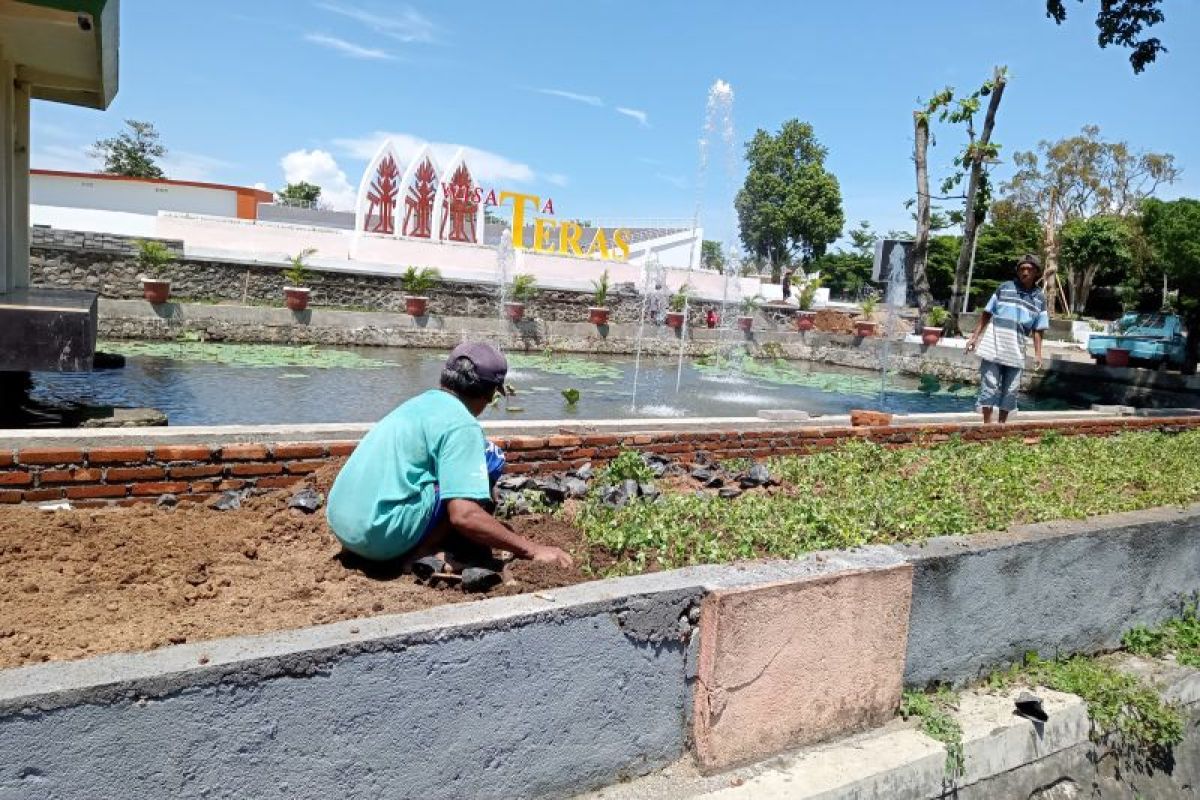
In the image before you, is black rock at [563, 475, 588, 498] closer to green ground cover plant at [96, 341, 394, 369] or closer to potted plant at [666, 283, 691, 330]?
green ground cover plant at [96, 341, 394, 369]

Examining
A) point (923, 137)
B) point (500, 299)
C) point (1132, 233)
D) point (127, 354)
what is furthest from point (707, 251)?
point (127, 354)

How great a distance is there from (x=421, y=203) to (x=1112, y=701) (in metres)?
26.4

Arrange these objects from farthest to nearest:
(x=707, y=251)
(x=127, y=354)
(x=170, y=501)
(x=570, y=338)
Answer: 1. (x=707, y=251)
2. (x=570, y=338)
3. (x=127, y=354)
4. (x=170, y=501)

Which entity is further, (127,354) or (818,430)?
(127,354)

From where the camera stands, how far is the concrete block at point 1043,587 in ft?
11.1

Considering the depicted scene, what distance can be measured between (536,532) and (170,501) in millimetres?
1798

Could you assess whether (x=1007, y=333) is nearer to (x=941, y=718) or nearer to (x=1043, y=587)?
(x=1043, y=587)

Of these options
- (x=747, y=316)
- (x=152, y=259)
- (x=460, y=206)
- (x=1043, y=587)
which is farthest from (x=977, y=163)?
(x=1043, y=587)

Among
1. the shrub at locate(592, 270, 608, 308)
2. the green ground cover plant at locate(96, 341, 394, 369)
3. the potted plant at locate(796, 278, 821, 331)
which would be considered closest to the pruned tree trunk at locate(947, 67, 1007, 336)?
the potted plant at locate(796, 278, 821, 331)

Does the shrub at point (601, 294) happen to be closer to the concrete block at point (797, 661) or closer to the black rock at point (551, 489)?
the black rock at point (551, 489)

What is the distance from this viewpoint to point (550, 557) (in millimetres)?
3105

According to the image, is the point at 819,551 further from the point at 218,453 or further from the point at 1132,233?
the point at 1132,233

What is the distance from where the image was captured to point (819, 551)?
10.8 feet

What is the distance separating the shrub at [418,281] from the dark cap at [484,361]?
53.7 ft
